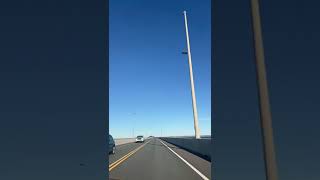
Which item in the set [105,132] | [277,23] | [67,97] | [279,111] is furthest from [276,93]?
[67,97]

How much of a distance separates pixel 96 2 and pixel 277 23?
455cm

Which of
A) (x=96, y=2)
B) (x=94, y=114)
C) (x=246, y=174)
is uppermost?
(x=96, y=2)

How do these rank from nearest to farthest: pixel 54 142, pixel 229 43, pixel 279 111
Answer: pixel 279 111 → pixel 54 142 → pixel 229 43

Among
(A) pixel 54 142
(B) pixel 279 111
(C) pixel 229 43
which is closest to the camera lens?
(B) pixel 279 111

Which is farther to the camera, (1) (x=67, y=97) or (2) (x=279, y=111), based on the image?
(1) (x=67, y=97)

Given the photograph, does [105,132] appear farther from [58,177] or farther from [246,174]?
[246,174]

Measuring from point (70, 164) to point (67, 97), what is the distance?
166cm

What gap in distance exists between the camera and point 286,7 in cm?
1041

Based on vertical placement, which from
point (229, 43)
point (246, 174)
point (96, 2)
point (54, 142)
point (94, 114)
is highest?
point (96, 2)

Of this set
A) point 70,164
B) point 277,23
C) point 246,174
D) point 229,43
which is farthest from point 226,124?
point 70,164

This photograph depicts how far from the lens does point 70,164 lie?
1115cm

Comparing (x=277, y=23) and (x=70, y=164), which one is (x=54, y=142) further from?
(x=277, y=23)

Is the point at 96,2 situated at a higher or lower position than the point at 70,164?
higher

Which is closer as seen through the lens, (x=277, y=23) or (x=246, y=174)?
(x=277, y=23)
